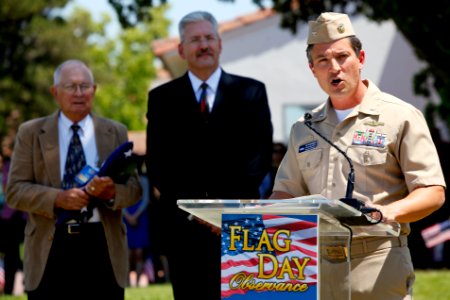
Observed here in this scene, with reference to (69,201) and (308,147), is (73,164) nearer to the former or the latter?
(69,201)

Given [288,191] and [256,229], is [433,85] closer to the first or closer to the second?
[288,191]

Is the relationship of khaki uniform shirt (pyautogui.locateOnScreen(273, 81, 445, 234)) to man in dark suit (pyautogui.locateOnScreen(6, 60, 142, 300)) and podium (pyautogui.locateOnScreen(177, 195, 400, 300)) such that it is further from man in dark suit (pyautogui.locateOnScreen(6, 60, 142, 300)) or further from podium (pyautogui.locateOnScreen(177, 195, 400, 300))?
man in dark suit (pyautogui.locateOnScreen(6, 60, 142, 300))

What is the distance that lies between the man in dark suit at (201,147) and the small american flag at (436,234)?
9226 mm

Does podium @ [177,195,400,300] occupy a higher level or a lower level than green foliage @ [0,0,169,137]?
lower

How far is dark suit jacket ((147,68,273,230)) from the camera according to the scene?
691cm

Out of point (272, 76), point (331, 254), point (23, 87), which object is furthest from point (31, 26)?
point (331, 254)

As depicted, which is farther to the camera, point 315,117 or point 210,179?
point 210,179

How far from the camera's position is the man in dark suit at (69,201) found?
24.1 feet

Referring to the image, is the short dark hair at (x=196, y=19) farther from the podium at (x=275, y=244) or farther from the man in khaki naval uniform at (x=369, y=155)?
the podium at (x=275, y=244)

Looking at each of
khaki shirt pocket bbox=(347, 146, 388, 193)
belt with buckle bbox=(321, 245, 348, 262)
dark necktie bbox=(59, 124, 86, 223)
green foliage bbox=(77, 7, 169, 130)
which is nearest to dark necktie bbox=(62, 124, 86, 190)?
dark necktie bbox=(59, 124, 86, 223)

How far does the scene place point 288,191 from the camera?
5.43 m

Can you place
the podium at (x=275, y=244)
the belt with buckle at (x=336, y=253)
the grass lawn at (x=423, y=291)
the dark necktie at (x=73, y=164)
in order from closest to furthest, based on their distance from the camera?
the podium at (x=275, y=244) → the belt with buckle at (x=336, y=253) → the dark necktie at (x=73, y=164) → the grass lawn at (x=423, y=291)

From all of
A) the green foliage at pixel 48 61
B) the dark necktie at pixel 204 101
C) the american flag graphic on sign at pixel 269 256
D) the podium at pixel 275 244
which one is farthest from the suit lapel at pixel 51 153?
the green foliage at pixel 48 61

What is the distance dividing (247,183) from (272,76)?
2003cm
